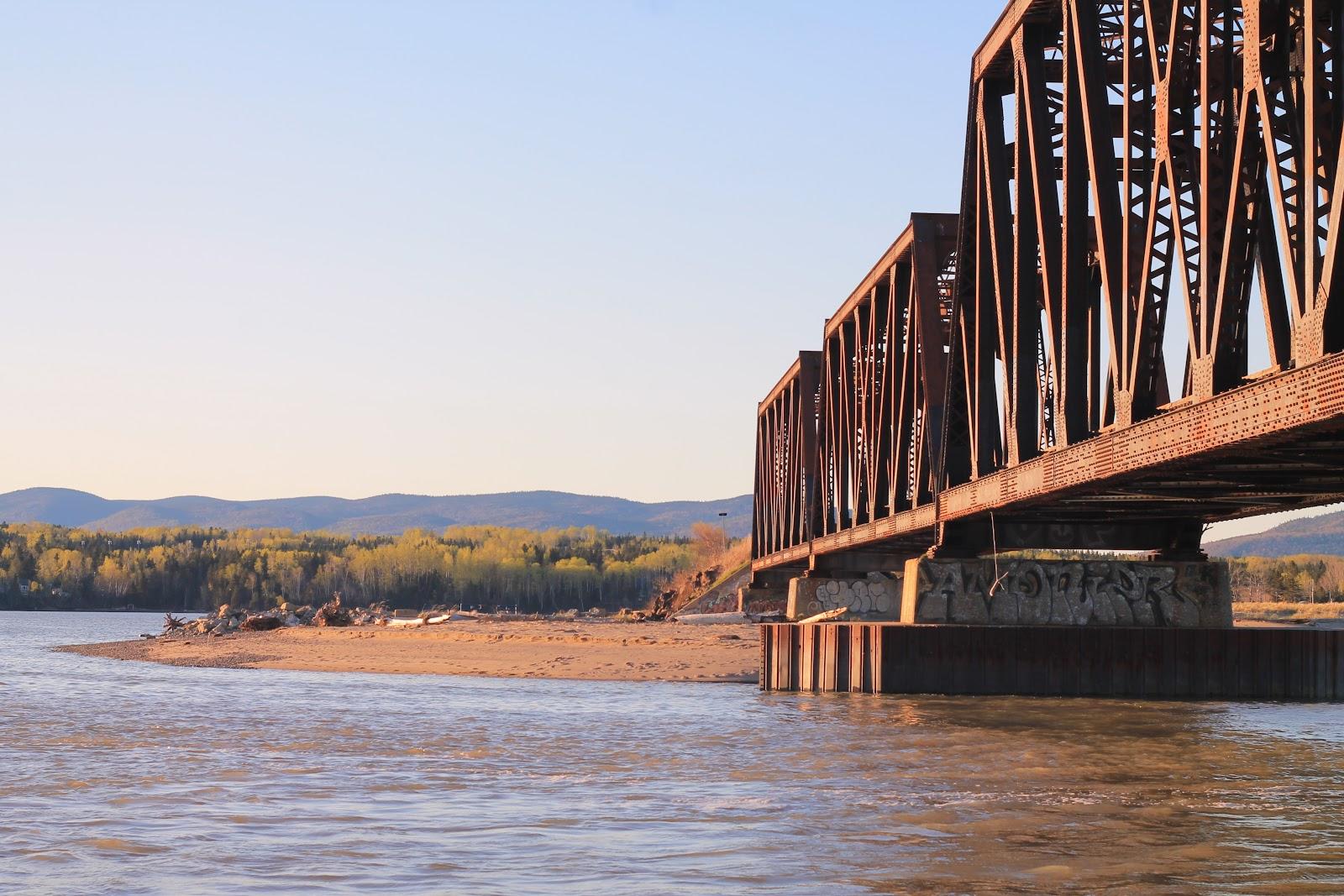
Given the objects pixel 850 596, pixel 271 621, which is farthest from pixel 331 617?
pixel 850 596

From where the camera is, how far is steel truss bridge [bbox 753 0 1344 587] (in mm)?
17609

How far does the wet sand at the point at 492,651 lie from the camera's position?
169 ft

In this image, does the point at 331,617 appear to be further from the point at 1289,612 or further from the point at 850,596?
the point at 1289,612

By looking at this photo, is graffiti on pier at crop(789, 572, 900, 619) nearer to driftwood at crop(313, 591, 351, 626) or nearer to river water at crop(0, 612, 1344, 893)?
river water at crop(0, 612, 1344, 893)

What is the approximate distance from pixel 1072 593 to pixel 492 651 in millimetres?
28300

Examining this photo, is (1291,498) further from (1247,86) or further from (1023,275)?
(1247,86)

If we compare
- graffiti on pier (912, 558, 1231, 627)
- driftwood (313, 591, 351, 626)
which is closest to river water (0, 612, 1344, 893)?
graffiti on pier (912, 558, 1231, 627)

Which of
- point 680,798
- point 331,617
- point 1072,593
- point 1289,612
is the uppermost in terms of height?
point 1289,612

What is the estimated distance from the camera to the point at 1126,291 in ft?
73.8

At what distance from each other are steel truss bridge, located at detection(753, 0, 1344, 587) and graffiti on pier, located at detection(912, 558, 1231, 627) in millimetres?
774

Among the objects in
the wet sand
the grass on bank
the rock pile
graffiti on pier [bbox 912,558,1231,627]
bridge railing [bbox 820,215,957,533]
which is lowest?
the wet sand

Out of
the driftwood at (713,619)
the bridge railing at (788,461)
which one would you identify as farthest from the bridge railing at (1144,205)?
the driftwood at (713,619)

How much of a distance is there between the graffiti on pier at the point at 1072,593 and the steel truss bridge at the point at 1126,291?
30.5 inches

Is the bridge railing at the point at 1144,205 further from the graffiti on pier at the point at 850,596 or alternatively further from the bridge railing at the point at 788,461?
the bridge railing at the point at 788,461
